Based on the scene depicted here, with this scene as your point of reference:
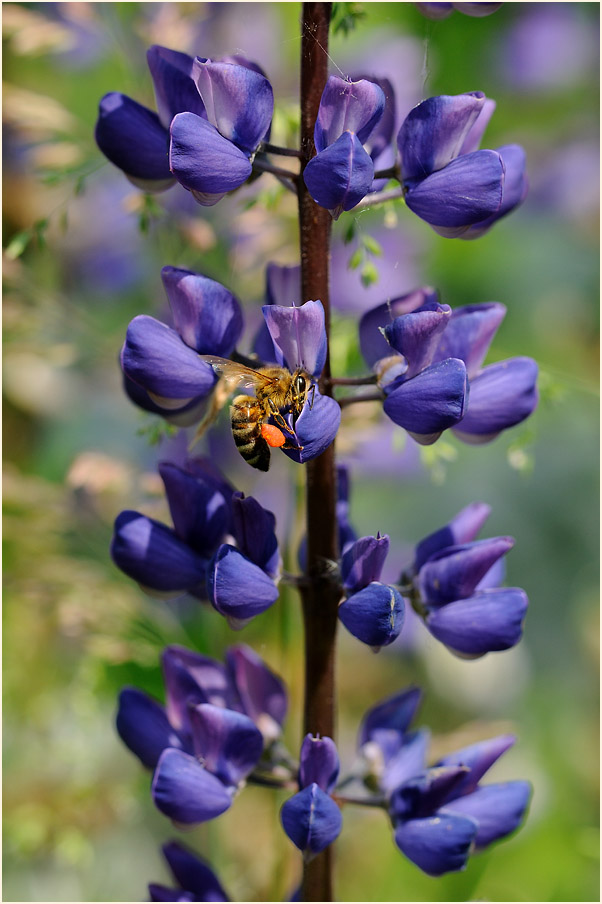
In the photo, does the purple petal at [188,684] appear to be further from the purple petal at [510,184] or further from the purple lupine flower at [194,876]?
the purple petal at [510,184]

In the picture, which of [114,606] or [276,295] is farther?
[114,606]

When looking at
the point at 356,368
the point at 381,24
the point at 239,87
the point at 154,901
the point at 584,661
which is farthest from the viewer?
the point at 381,24

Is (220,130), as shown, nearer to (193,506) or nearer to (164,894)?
(193,506)

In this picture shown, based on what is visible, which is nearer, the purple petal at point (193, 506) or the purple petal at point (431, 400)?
the purple petal at point (431, 400)

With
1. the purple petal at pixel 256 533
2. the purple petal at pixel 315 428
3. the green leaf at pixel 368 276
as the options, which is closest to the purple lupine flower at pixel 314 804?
the purple petal at pixel 256 533

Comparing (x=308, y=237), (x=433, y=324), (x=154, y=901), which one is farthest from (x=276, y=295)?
(x=154, y=901)

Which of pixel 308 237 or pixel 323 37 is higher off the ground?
pixel 323 37

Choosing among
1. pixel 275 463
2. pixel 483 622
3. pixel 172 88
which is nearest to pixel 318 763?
pixel 483 622

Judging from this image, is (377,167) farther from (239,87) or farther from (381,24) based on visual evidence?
(381,24)
